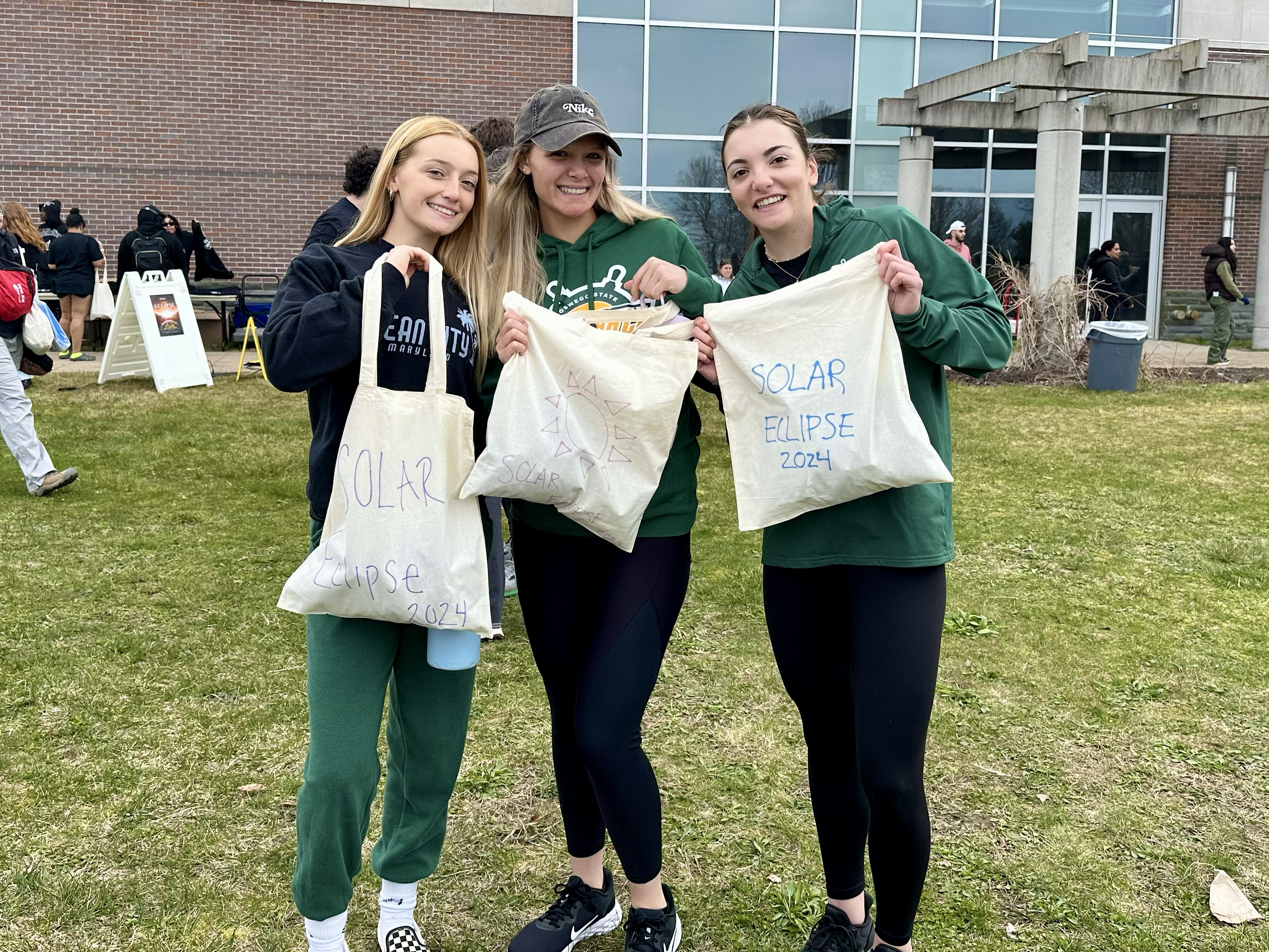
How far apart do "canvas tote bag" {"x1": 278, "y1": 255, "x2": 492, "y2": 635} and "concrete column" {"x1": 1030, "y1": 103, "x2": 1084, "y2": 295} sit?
14.6 metres

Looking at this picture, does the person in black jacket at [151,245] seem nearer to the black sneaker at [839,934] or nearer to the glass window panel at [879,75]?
the glass window panel at [879,75]

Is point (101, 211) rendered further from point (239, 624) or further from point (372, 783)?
point (372, 783)

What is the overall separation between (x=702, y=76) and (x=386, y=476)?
17.9 m

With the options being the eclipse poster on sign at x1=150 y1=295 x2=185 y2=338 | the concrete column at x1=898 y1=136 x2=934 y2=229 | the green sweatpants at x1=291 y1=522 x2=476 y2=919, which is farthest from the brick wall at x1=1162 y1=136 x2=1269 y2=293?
the green sweatpants at x1=291 y1=522 x2=476 y2=919

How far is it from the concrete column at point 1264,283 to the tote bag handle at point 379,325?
19668mm

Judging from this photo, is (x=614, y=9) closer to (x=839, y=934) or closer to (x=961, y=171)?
(x=961, y=171)

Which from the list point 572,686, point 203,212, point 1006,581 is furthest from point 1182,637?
point 203,212

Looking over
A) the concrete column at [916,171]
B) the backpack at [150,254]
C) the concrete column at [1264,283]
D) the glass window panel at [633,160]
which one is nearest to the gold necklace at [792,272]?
the backpack at [150,254]

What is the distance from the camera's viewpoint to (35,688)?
4.34 metres

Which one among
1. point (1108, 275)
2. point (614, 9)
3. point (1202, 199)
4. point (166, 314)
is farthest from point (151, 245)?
point (1202, 199)

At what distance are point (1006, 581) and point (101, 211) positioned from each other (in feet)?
53.8

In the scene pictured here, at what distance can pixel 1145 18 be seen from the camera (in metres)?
20.1

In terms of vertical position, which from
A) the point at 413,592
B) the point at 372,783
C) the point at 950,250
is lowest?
the point at 372,783

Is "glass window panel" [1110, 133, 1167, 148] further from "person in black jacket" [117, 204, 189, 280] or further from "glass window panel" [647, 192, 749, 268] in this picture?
"person in black jacket" [117, 204, 189, 280]
